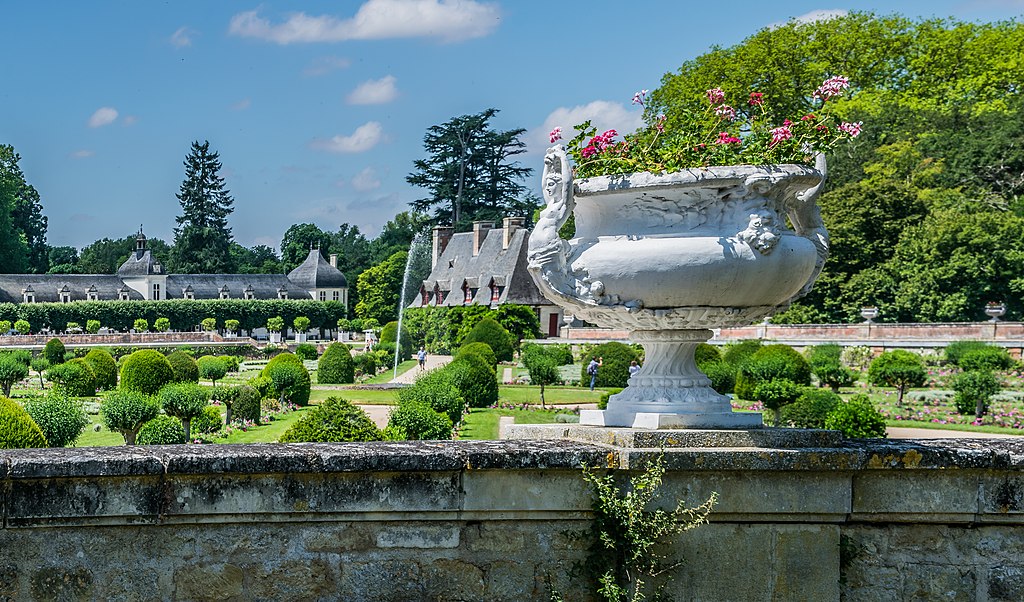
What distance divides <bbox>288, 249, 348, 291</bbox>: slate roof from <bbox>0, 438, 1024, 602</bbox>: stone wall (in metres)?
90.6

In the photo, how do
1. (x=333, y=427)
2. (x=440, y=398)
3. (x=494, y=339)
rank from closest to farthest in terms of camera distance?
1. (x=333, y=427)
2. (x=440, y=398)
3. (x=494, y=339)

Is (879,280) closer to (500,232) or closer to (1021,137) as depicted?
(1021,137)

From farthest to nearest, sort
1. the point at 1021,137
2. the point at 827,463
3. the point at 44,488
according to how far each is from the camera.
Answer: the point at 1021,137 < the point at 827,463 < the point at 44,488

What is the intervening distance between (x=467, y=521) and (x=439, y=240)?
65395mm

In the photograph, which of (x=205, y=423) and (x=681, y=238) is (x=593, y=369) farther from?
(x=681, y=238)

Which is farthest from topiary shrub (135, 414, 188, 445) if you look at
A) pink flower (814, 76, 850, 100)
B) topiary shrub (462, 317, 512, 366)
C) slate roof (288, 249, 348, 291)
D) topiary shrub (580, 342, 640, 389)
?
slate roof (288, 249, 348, 291)

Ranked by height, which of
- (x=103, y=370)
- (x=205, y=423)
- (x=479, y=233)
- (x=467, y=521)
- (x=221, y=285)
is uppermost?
(x=479, y=233)

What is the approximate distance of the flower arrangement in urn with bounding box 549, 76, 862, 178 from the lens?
4.77 metres

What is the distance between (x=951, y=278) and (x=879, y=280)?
2.48 meters

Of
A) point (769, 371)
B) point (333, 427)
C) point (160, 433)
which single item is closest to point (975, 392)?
point (769, 371)

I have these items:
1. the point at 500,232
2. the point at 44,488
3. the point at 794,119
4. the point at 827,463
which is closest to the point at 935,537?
the point at 827,463

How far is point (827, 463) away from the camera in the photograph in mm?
4441

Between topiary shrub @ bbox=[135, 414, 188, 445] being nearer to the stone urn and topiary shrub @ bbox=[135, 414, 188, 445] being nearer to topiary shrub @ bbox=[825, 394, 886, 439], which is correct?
topiary shrub @ bbox=[825, 394, 886, 439]

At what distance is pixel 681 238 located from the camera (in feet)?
14.9
